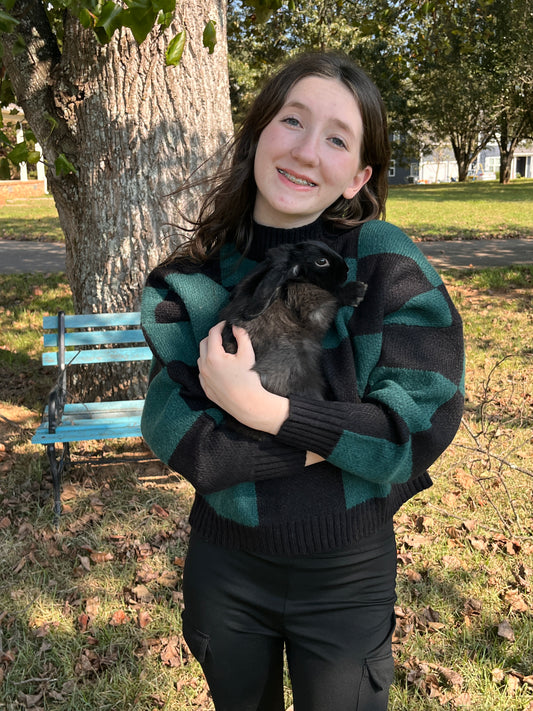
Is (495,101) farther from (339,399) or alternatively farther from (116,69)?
(339,399)

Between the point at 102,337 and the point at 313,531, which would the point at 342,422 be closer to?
the point at 313,531

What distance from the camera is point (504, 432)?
5703 mm

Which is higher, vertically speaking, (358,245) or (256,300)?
(358,245)

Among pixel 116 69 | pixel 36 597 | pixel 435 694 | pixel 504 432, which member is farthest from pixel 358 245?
pixel 504 432

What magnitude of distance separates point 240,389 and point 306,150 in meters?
0.81

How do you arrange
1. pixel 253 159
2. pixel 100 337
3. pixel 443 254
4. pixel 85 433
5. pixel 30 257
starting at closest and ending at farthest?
pixel 253 159 < pixel 85 433 < pixel 100 337 < pixel 443 254 < pixel 30 257

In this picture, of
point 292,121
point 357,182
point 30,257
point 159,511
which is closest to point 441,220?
point 30,257

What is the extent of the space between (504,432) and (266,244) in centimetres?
428

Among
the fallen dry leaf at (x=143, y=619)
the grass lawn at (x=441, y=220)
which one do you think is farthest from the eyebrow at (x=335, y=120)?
the grass lawn at (x=441, y=220)

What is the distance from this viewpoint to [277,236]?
216 centimetres

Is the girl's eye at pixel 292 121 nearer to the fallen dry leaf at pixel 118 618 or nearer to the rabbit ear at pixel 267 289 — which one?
the rabbit ear at pixel 267 289

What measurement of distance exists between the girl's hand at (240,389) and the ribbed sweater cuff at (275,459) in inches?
2.5

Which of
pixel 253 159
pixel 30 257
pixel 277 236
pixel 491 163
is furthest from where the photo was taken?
pixel 491 163

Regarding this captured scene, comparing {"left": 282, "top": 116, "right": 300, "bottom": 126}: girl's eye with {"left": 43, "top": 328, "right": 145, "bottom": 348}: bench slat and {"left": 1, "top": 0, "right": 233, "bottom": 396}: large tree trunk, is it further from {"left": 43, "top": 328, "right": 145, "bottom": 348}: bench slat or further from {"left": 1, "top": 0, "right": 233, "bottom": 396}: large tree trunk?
{"left": 43, "top": 328, "right": 145, "bottom": 348}: bench slat
